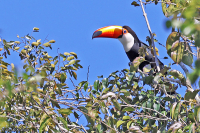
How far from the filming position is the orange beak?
6164 mm

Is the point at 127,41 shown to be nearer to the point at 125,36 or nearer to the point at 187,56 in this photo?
the point at 125,36

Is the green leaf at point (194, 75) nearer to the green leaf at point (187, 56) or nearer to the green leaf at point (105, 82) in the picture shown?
the green leaf at point (187, 56)

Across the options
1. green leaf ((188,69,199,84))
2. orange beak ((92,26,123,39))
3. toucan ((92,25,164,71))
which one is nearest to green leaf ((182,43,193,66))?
green leaf ((188,69,199,84))

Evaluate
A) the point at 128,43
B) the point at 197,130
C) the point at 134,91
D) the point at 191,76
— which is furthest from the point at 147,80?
the point at 128,43

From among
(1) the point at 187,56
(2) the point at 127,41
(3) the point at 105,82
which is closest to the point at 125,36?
(2) the point at 127,41

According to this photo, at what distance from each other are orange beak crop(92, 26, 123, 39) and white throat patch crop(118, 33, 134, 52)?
171mm

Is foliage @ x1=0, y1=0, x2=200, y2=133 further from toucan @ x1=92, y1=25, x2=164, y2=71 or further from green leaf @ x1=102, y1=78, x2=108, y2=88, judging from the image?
toucan @ x1=92, y1=25, x2=164, y2=71

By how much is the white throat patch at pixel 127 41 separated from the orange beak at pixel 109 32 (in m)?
0.17

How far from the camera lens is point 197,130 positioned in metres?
2.06

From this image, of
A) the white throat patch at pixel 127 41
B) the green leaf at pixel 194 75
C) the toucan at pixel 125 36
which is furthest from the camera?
the white throat patch at pixel 127 41

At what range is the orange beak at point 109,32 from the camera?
243 inches

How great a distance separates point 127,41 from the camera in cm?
627

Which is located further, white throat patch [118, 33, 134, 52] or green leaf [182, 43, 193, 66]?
white throat patch [118, 33, 134, 52]

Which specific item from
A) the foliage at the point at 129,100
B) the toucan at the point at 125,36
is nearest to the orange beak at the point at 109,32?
the toucan at the point at 125,36
